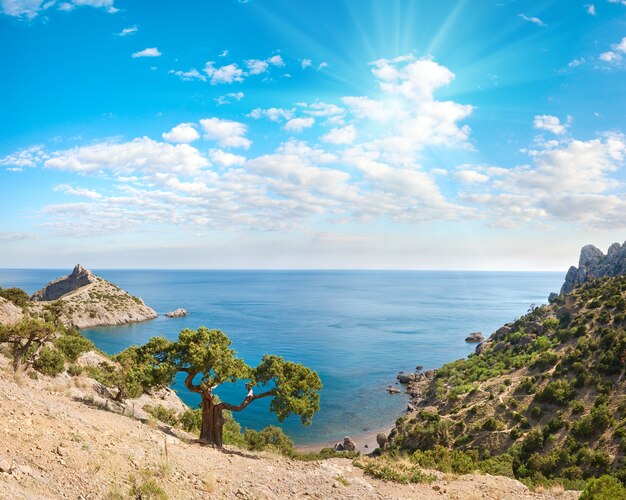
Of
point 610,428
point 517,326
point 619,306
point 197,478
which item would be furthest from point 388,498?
point 517,326

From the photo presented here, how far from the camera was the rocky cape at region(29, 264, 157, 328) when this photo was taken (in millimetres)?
134375

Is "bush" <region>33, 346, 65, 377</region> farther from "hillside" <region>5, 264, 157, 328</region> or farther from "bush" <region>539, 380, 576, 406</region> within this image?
"hillside" <region>5, 264, 157, 328</region>

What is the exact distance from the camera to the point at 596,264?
396ft

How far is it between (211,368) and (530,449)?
34118mm

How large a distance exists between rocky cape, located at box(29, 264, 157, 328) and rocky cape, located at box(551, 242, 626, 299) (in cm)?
14728

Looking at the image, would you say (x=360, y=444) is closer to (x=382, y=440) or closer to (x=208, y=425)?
(x=382, y=440)

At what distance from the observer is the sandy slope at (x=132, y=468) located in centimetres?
1151

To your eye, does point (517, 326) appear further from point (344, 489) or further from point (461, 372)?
point (344, 489)

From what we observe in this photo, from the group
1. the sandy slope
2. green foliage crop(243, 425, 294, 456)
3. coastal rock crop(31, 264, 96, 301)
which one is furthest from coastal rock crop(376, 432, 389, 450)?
coastal rock crop(31, 264, 96, 301)

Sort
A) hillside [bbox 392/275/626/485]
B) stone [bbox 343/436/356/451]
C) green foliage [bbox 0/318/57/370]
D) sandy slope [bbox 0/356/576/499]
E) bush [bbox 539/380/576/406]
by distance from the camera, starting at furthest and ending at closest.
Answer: stone [bbox 343/436/356/451]
bush [bbox 539/380/576/406]
hillside [bbox 392/275/626/485]
green foliage [bbox 0/318/57/370]
sandy slope [bbox 0/356/576/499]

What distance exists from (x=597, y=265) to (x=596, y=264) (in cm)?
163

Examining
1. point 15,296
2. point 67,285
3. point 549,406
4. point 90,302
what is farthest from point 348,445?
point 67,285

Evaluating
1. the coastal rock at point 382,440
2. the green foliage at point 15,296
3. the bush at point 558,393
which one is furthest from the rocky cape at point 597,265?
the green foliage at point 15,296

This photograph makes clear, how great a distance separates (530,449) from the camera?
3922 cm
